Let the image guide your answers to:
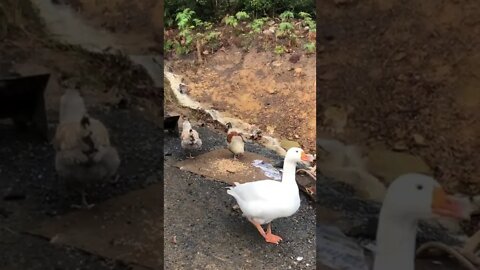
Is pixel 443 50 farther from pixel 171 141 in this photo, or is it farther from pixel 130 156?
pixel 171 141

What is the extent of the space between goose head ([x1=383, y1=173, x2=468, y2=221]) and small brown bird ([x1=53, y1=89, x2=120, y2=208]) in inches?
27.7

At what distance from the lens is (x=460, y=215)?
132 cm

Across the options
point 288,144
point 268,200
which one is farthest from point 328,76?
point 288,144

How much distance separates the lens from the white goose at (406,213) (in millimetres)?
1327

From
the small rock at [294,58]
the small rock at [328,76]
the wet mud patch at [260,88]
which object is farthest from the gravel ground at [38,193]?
the small rock at [294,58]

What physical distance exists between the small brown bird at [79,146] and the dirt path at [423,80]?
0.64 meters

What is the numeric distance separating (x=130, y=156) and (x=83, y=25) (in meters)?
0.35

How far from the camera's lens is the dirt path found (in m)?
1.33

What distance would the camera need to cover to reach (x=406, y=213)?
1359 millimetres

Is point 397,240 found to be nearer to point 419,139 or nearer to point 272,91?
point 419,139

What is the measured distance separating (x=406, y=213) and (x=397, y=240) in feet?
0.23

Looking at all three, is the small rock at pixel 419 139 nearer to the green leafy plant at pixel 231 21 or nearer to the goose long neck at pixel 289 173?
the goose long neck at pixel 289 173

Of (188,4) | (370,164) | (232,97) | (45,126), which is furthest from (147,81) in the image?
Answer: (188,4)

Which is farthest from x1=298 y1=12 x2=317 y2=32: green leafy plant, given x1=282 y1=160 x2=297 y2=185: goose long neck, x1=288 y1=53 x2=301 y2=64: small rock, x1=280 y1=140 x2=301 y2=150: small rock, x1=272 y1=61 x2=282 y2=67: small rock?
x1=282 y1=160 x2=297 y2=185: goose long neck
